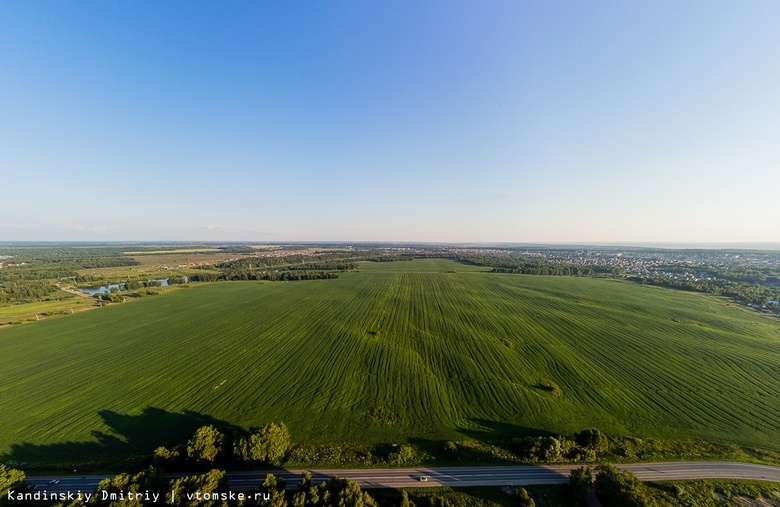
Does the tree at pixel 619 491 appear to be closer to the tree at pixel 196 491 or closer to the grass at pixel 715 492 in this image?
the grass at pixel 715 492

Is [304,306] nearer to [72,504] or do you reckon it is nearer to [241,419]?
[241,419]

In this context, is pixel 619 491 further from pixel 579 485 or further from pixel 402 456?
pixel 402 456

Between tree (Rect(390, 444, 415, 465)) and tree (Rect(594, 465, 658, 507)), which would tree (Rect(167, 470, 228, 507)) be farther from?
tree (Rect(594, 465, 658, 507))

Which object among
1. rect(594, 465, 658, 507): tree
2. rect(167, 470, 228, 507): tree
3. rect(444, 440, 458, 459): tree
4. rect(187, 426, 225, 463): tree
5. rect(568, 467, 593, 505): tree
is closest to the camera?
rect(167, 470, 228, 507): tree

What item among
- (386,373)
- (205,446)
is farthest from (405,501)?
(386,373)

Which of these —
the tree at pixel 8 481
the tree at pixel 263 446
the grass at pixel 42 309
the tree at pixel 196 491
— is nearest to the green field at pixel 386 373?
the tree at pixel 263 446

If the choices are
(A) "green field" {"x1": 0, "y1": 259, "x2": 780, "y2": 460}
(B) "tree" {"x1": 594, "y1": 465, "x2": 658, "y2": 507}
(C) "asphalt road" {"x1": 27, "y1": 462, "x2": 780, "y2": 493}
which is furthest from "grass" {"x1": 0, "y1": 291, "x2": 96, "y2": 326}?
(B) "tree" {"x1": 594, "y1": 465, "x2": 658, "y2": 507}
